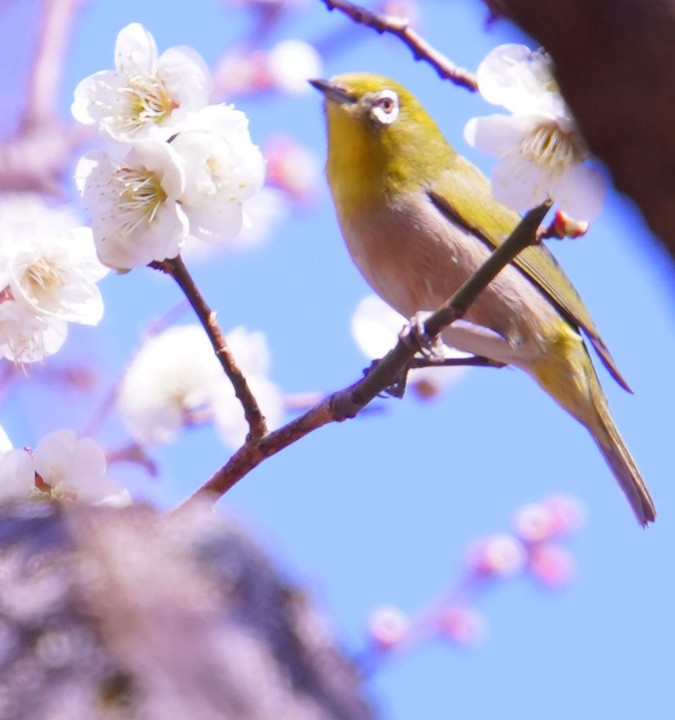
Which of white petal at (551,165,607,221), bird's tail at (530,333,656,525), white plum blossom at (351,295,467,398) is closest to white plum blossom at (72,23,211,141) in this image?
white petal at (551,165,607,221)

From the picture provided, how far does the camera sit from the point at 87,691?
108cm

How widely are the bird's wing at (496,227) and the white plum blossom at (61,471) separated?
6.97 feet

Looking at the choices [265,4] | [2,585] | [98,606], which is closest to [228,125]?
[2,585]

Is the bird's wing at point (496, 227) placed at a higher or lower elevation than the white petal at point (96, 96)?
lower

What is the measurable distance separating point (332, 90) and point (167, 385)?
1439mm

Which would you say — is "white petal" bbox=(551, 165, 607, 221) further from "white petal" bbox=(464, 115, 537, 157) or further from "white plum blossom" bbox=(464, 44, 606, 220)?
"white petal" bbox=(464, 115, 537, 157)

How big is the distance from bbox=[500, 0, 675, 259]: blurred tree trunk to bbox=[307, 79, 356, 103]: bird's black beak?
133 inches

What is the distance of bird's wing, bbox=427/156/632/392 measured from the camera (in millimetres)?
4184

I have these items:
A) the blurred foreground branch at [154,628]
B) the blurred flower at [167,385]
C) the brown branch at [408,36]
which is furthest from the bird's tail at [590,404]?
the blurred foreground branch at [154,628]

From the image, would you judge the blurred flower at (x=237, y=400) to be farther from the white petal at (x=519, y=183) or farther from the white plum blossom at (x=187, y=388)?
the white petal at (x=519, y=183)

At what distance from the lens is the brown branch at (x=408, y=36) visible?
2729mm

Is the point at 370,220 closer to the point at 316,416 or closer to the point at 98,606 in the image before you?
the point at 316,416

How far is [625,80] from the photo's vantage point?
0.85m

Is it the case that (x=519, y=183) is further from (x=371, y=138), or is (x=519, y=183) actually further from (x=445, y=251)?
(x=371, y=138)
